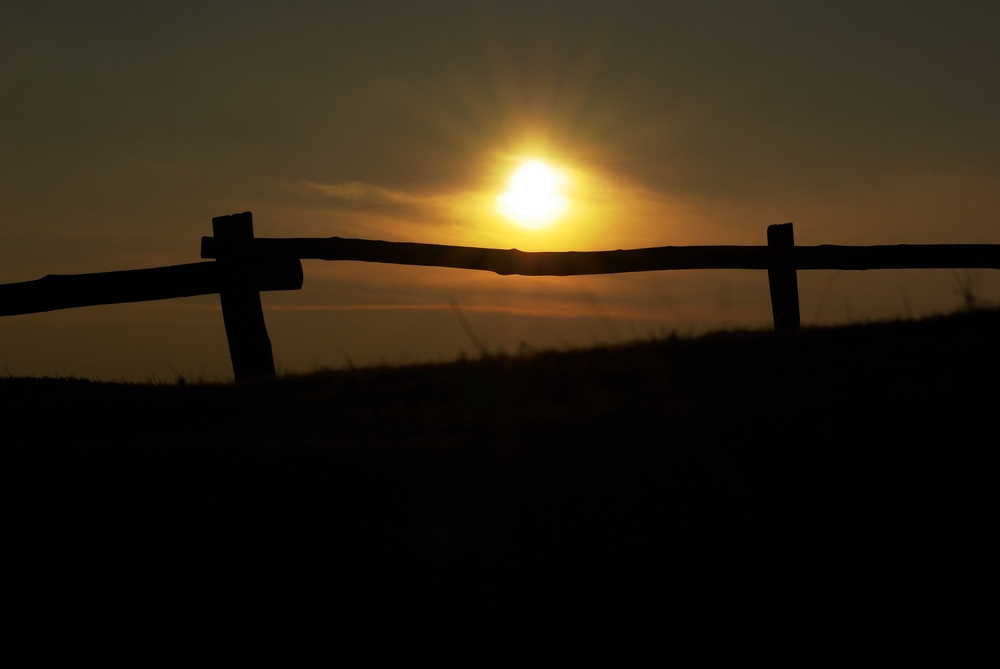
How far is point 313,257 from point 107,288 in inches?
54.0

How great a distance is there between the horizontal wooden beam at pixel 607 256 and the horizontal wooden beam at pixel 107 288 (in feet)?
0.81

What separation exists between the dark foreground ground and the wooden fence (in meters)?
2.51

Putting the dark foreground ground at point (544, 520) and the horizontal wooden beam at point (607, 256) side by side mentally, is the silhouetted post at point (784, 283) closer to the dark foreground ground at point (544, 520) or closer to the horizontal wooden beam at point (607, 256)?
the horizontal wooden beam at point (607, 256)

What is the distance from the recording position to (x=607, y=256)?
6320 millimetres

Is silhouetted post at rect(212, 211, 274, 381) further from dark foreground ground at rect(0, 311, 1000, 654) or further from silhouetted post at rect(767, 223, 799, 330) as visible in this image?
silhouetted post at rect(767, 223, 799, 330)

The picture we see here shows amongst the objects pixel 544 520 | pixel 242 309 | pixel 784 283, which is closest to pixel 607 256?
pixel 784 283

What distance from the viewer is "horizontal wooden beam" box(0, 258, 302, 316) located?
5613 millimetres

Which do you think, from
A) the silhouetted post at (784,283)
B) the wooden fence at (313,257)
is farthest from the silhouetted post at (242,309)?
the silhouetted post at (784,283)

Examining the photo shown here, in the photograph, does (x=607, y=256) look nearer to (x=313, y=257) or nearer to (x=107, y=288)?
(x=313, y=257)

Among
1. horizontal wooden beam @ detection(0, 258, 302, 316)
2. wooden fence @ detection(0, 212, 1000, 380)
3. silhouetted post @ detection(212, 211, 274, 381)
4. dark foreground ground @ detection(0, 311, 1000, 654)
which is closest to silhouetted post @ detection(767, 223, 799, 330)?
wooden fence @ detection(0, 212, 1000, 380)

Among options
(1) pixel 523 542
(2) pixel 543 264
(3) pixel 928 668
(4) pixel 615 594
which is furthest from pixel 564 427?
(2) pixel 543 264

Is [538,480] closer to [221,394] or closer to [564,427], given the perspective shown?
[564,427]

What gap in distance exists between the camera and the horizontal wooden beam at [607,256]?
5.91 meters

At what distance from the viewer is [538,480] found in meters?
2.54
